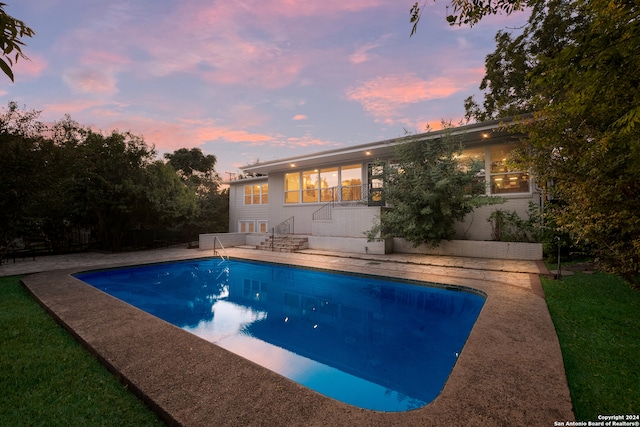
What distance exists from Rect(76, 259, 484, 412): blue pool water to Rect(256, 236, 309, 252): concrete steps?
3476 millimetres

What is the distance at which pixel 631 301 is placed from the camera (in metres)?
5.21

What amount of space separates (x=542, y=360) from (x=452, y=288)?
4.16 m

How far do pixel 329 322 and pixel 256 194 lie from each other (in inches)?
599

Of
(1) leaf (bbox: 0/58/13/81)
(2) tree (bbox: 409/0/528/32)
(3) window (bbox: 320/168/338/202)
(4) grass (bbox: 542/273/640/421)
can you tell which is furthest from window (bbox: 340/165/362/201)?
(1) leaf (bbox: 0/58/13/81)

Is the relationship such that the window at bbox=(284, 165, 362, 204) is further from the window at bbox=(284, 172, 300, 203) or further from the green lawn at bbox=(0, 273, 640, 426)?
the green lawn at bbox=(0, 273, 640, 426)

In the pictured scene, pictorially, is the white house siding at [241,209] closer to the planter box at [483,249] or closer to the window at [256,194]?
the window at [256,194]

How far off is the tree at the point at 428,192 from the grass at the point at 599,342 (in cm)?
446

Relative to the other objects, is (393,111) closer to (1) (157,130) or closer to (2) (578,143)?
(2) (578,143)

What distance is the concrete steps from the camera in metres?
14.2

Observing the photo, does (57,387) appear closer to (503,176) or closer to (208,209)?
(503,176)

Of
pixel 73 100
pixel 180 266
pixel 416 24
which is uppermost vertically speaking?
pixel 73 100

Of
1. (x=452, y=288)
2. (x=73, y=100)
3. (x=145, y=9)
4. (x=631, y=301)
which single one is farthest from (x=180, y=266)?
(x=631, y=301)

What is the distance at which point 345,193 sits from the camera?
1559 centimetres

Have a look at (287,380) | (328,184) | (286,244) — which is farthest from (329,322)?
(328,184)
